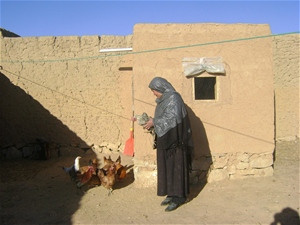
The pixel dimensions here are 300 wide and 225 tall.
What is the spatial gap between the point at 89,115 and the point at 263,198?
155 inches

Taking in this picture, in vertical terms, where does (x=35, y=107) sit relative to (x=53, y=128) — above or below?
above

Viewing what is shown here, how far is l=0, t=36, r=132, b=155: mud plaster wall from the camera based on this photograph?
21.3 ft

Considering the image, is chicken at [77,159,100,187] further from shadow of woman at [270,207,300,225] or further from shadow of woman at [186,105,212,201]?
shadow of woman at [270,207,300,225]

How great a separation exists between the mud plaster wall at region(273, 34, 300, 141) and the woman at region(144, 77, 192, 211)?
4236mm

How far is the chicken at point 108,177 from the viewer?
472 centimetres

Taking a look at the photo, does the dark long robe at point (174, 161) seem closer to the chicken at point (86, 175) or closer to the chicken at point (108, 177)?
the chicken at point (108, 177)

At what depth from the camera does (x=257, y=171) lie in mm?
5262

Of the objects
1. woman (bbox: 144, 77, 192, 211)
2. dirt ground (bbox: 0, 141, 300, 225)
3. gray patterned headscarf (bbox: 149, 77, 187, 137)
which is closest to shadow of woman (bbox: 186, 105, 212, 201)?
dirt ground (bbox: 0, 141, 300, 225)

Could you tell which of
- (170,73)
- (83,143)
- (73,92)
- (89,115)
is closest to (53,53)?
(73,92)

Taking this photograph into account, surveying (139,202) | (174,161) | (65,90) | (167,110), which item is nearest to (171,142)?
(174,161)

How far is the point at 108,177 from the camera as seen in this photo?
4.73m

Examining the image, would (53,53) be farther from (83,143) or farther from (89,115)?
(83,143)

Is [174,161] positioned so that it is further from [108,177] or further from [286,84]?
[286,84]

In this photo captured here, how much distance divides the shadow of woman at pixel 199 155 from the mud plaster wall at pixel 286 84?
3.20 m
